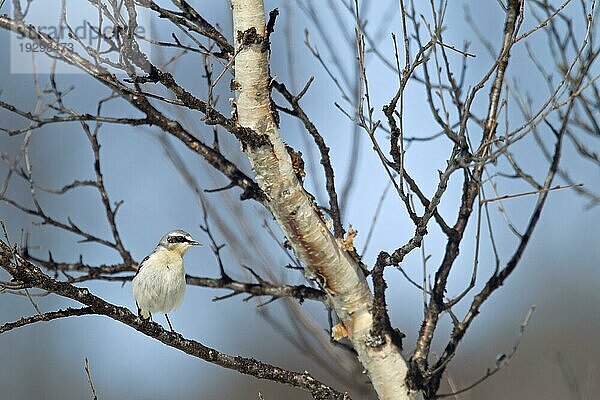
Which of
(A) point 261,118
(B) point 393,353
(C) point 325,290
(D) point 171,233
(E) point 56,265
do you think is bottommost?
(B) point 393,353

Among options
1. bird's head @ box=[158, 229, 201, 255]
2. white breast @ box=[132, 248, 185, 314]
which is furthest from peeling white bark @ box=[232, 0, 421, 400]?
bird's head @ box=[158, 229, 201, 255]

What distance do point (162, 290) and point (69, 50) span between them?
998 mm

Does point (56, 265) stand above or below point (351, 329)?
above

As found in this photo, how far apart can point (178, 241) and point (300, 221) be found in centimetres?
111

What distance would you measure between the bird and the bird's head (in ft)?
0.31

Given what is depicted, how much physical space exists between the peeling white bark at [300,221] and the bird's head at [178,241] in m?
0.95

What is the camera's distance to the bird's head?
2.84m

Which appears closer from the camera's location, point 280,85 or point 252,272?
point 280,85

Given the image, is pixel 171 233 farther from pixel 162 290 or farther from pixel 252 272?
pixel 252 272

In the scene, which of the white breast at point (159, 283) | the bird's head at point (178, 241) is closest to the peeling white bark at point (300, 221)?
the white breast at point (159, 283)

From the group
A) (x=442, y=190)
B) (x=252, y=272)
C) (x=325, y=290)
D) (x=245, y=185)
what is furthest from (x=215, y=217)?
(x=442, y=190)

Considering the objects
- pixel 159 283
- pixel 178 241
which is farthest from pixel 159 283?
pixel 178 241

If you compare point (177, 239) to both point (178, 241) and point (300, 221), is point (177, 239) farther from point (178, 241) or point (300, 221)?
point (300, 221)

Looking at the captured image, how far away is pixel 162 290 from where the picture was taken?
104 inches
